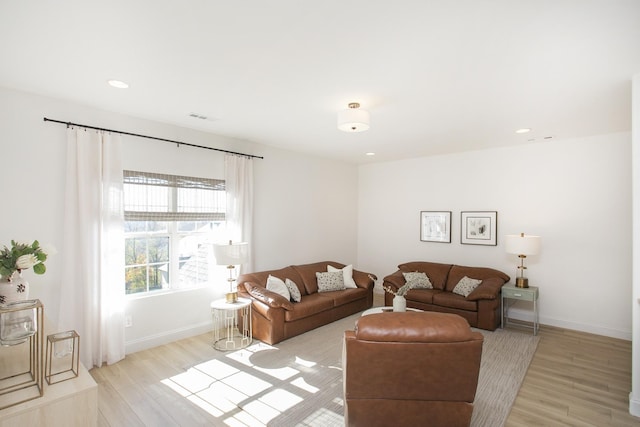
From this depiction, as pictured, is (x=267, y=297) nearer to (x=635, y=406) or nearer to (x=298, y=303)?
(x=298, y=303)

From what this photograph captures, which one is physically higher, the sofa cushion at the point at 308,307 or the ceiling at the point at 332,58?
the ceiling at the point at 332,58

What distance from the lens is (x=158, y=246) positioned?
13.2 ft

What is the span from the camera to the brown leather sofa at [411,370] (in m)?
1.99

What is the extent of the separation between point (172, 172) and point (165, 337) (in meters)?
2.09

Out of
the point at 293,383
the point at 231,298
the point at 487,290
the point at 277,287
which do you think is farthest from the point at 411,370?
the point at 487,290

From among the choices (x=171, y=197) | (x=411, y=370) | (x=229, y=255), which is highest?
(x=171, y=197)

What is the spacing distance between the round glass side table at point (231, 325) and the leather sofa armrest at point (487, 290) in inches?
124

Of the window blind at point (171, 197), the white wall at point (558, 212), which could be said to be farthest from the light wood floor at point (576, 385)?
the window blind at point (171, 197)

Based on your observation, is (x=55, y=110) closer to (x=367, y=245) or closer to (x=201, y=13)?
(x=201, y=13)

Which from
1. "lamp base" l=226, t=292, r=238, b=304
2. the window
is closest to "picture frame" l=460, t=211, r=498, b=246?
"lamp base" l=226, t=292, r=238, b=304

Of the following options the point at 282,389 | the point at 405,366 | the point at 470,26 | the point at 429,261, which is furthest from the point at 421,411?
the point at 429,261

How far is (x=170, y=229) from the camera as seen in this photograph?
4.12m

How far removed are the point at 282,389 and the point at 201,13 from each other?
3029 millimetres

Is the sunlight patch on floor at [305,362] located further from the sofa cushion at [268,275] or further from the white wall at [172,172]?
the white wall at [172,172]
